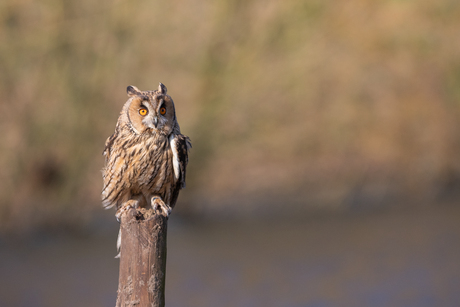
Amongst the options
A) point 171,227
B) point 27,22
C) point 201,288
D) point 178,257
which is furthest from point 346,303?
point 27,22

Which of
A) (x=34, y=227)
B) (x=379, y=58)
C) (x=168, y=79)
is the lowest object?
(x=34, y=227)

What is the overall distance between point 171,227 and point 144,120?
6197mm

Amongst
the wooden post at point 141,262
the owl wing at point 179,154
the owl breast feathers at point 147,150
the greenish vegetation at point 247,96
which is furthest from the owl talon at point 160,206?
the greenish vegetation at point 247,96

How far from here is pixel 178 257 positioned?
28.5 feet

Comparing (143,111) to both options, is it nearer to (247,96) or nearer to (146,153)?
(146,153)

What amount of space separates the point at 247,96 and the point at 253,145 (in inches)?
35.4

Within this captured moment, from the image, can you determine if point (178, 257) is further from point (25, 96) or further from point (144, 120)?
point (144, 120)

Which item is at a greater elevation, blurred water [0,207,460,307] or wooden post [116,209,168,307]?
blurred water [0,207,460,307]

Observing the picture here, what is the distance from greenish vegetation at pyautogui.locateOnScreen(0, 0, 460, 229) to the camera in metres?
8.94

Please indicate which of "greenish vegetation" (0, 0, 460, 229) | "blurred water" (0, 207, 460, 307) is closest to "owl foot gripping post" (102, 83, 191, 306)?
"blurred water" (0, 207, 460, 307)

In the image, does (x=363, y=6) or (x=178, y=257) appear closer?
(x=178, y=257)

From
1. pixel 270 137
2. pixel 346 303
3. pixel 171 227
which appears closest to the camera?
pixel 346 303

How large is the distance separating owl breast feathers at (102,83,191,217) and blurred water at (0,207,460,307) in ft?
13.1

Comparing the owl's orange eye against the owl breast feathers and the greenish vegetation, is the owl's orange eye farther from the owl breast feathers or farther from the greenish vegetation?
the greenish vegetation
